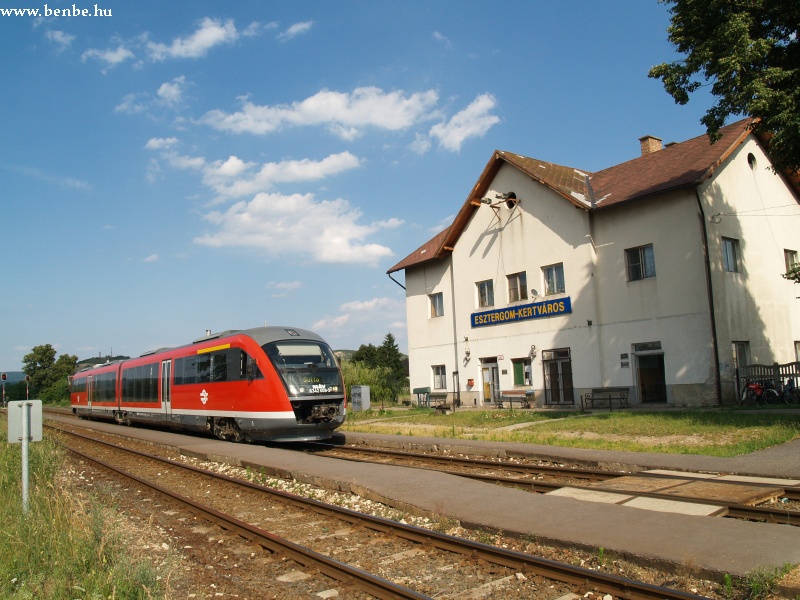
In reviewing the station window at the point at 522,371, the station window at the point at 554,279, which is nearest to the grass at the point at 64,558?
the station window at the point at 554,279

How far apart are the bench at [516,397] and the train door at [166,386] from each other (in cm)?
1293

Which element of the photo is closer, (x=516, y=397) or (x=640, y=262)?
(x=640, y=262)

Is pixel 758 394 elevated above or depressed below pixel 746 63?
below

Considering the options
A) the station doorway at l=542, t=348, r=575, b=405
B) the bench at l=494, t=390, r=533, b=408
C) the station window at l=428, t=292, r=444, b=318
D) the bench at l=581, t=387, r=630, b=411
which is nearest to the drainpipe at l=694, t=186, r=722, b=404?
the bench at l=581, t=387, r=630, b=411

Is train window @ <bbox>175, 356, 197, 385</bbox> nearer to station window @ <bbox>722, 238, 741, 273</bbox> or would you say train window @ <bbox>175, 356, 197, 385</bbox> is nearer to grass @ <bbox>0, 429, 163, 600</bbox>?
grass @ <bbox>0, 429, 163, 600</bbox>

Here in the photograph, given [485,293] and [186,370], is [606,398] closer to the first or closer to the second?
[485,293]

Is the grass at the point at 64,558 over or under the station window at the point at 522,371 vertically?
under

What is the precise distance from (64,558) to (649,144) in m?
29.7

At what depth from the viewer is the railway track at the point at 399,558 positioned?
5.54 metres

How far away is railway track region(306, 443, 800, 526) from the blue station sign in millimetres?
12602

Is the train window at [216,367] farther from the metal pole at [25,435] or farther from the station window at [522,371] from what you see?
the station window at [522,371]

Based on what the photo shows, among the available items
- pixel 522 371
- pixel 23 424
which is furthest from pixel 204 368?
pixel 522 371

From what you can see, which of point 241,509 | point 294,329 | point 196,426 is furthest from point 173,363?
point 241,509

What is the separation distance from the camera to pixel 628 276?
79.5ft
